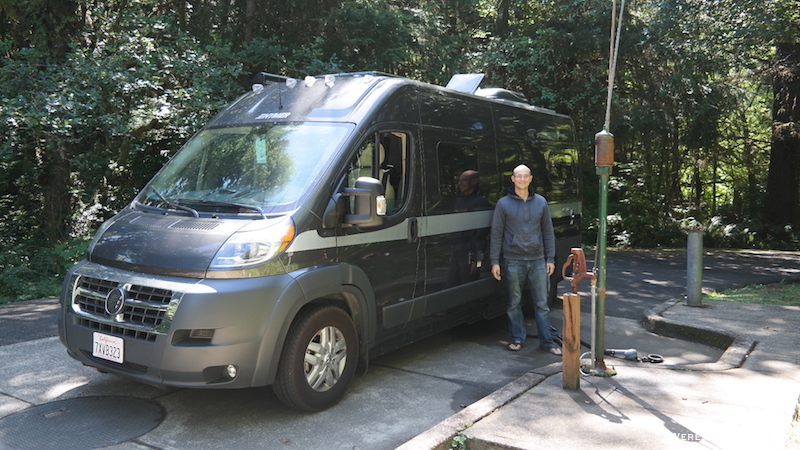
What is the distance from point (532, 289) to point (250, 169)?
3291 millimetres

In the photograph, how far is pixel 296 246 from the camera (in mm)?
4754

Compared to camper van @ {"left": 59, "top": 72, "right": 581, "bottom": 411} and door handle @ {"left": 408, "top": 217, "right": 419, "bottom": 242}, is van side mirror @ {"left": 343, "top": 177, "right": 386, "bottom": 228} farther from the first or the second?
door handle @ {"left": 408, "top": 217, "right": 419, "bottom": 242}

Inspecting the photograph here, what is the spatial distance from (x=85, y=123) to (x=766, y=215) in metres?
17.9

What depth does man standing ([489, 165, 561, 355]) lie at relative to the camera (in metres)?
6.80

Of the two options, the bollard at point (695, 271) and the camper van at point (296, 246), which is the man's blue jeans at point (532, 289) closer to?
the camper van at point (296, 246)

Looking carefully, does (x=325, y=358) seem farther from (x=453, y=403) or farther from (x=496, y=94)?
(x=496, y=94)

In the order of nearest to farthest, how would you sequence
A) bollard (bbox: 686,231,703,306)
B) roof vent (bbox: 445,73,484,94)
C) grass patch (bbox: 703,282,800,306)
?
roof vent (bbox: 445,73,484,94) < bollard (bbox: 686,231,703,306) < grass patch (bbox: 703,282,800,306)

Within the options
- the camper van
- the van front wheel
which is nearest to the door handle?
the camper van

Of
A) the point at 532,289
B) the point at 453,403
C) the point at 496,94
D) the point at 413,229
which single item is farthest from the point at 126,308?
the point at 496,94

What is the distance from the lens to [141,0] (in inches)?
512

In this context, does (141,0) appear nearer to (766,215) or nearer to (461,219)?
(461,219)

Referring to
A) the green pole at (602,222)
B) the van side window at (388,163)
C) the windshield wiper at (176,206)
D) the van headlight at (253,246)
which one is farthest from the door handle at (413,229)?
the windshield wiper at (176,206)

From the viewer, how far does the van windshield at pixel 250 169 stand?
503cm

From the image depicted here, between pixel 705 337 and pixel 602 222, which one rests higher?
pixel 602 222
